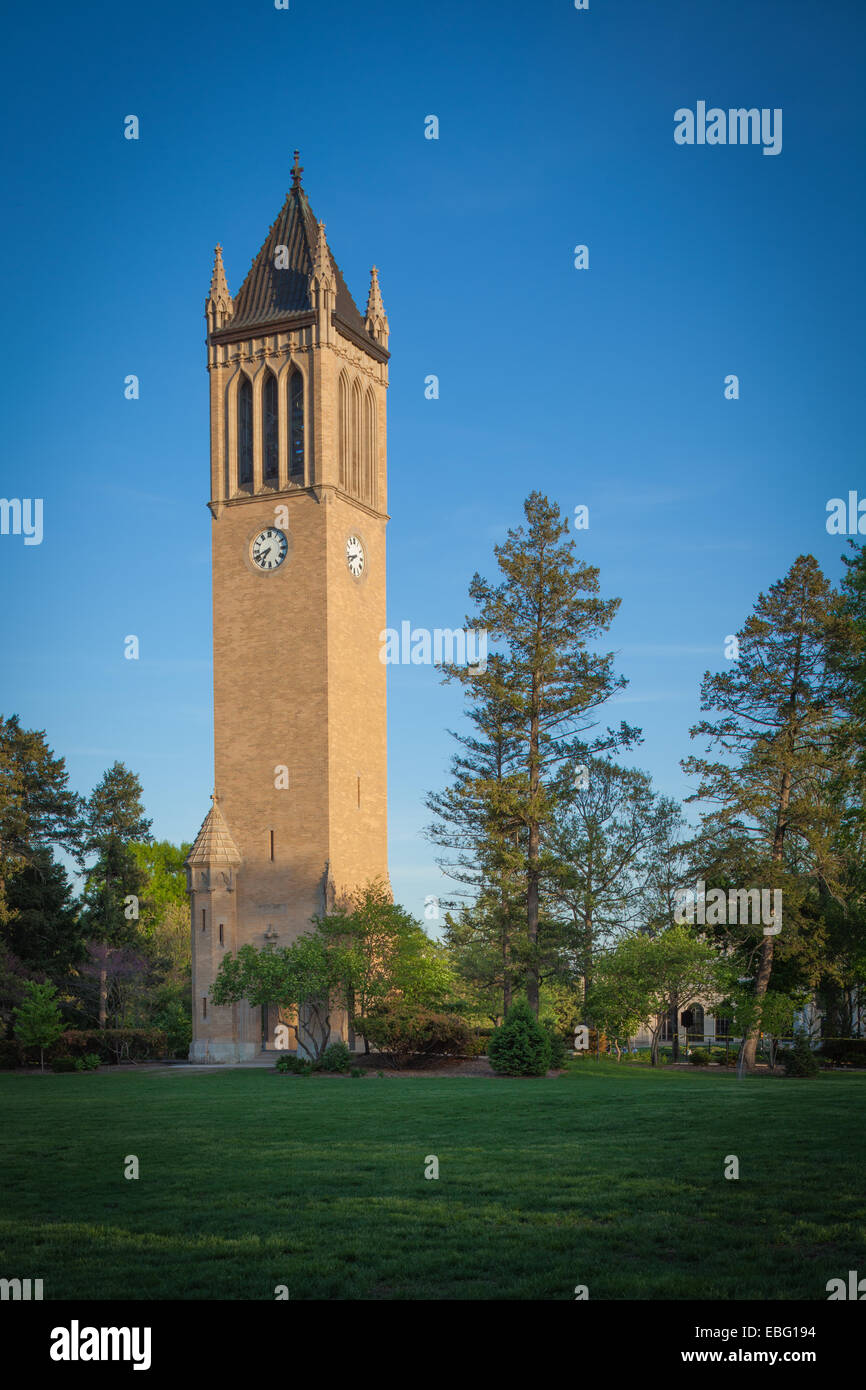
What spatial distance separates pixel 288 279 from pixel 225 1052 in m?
30.4

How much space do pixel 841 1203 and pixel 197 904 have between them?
36633mm

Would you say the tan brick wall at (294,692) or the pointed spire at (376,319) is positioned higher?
the pointed spire at (376,319)

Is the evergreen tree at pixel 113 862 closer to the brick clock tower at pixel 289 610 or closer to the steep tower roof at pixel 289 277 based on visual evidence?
the brick clock tower at pixel 289 610

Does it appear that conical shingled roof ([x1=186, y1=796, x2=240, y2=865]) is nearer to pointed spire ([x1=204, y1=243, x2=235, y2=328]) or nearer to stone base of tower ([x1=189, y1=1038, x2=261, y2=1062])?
stone base of tower ([x1=189, y1=1038, x2=261, y2=1062])

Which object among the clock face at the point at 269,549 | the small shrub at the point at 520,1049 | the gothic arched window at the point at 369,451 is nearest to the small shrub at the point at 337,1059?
the small shrub at the point at 520,1049

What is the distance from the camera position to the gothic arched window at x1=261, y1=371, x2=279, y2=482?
5015 cm

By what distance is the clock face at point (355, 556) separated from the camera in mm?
49312

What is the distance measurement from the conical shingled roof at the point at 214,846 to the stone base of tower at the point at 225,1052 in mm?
6407

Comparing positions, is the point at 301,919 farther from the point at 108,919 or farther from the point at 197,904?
the point at 108,919

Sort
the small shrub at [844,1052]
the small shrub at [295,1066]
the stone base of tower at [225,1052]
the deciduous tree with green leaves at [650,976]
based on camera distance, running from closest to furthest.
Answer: the small shrub at [295,1066], the deciduous tree with green leaves at [650,976], the stone base of tower at [225,1052], the small shrub at [844,1052]

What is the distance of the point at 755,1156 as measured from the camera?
1447 centimetres
